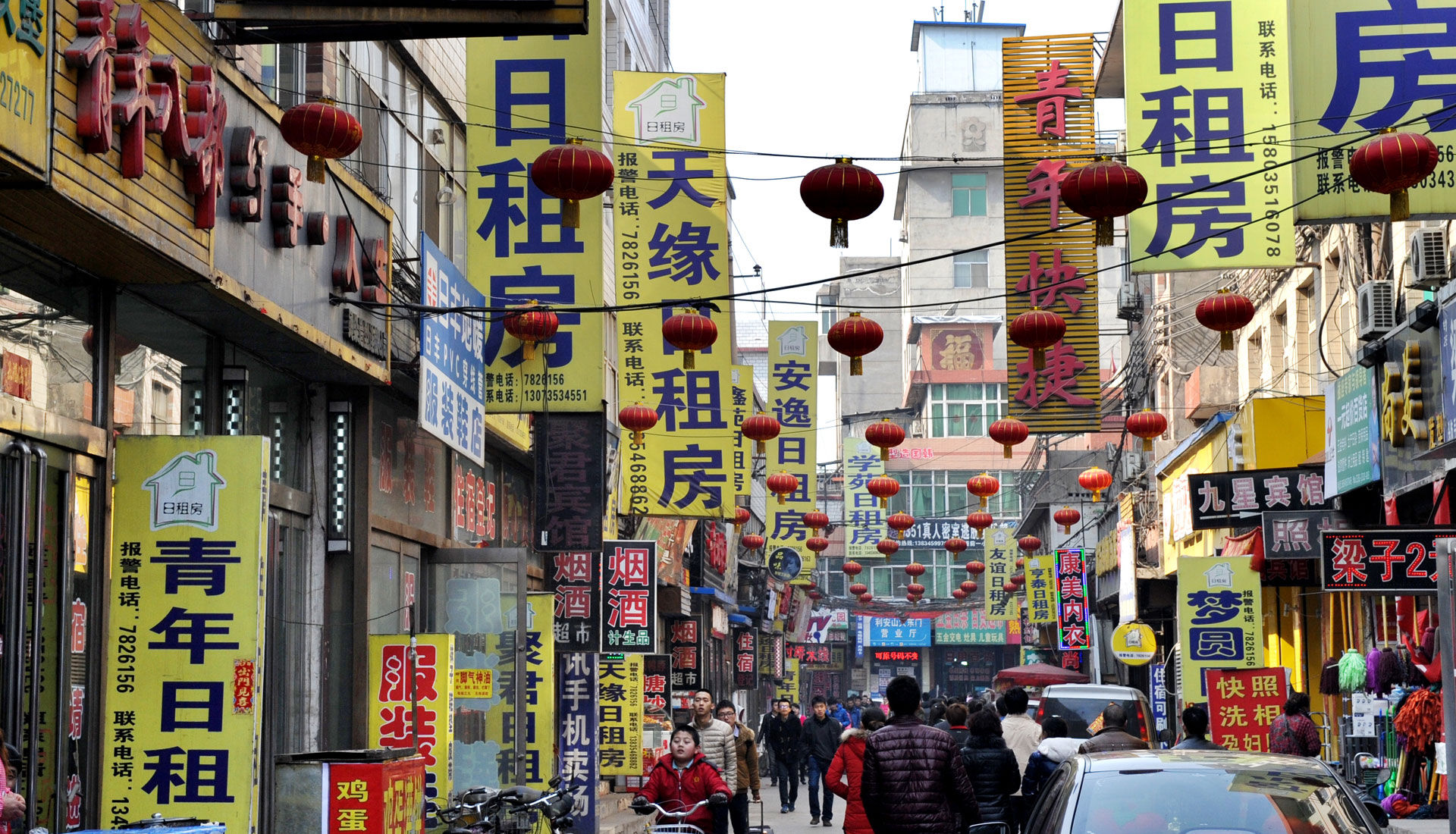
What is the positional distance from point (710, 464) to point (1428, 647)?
373 inches

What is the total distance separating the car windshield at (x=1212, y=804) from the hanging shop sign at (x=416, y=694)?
25.5 ft

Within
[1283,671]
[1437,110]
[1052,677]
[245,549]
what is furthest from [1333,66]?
[1052,677]

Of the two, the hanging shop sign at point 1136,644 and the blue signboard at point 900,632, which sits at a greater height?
the hanging shop sign at point 1136,644

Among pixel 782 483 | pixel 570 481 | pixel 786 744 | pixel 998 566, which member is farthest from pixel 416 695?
pixel 998 566

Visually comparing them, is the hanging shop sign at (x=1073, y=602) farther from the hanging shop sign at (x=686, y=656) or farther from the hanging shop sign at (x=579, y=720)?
the hanging shop sign at (x=579, y=720)

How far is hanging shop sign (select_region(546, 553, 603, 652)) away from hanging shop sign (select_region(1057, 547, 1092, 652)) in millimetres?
26204

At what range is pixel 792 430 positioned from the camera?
36.5 metres

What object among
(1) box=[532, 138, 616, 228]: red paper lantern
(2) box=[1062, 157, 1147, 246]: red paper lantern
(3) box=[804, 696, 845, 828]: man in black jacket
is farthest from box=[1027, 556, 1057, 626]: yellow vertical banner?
(1) box=[532, 138, 616, 228]: red paper lantern

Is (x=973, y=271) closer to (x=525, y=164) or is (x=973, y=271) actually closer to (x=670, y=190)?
(x=670, y=190)

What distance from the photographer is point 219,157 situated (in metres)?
10.3

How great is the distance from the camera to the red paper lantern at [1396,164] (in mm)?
11688

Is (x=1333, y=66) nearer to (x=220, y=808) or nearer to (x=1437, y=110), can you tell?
(x=1437, y=110)

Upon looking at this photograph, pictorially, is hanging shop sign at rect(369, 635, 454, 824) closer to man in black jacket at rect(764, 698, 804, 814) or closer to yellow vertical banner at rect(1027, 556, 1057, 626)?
man in black jacket at rect(764, 698, 804, 814)

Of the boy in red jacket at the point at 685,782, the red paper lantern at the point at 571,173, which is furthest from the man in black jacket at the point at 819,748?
the red paper lantern at the point at 571,173
